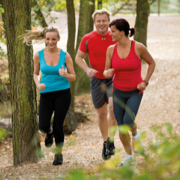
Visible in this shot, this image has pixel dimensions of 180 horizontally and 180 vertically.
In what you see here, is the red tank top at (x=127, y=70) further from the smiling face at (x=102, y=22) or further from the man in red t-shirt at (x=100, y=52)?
the smiling face at (x=102, y=22)

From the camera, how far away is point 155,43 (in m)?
19.8

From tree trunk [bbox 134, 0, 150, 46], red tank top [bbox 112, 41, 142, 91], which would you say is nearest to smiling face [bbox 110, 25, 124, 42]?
red tank top [bbox 112, 41, 142, 91]

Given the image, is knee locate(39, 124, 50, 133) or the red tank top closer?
the red tank top

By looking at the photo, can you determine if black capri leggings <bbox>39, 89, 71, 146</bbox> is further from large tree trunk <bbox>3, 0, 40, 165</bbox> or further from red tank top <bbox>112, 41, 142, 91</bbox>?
red tank top <bbox>112, 41, 142, 91</bbox>

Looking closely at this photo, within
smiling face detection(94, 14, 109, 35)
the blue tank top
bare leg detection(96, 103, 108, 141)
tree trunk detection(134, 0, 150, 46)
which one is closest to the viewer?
the blue tank top

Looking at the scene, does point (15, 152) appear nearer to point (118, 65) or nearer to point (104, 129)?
point (104, 129)

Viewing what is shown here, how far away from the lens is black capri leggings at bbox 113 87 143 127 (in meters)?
3.96

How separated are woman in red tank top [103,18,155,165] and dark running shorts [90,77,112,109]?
0.54m

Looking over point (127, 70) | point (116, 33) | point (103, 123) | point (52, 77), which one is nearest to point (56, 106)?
point (52, 77)

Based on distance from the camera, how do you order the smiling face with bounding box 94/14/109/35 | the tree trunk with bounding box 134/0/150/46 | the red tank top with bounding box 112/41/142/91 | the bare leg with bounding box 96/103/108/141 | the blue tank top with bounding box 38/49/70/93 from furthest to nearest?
the tree trunk with bounding box 134/0/150/46 < the bare leg with bounding box 96/103/108/141 < the smiling face with bounding box 94/14/109/35 < the blue tank top with bounding box 38/49/70/93 < the red tank top with bounding box 112/41/142/91

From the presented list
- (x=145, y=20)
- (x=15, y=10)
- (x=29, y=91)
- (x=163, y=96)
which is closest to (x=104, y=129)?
(x=29, y=91)

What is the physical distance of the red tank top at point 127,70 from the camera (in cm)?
394

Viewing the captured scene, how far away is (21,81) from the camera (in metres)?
4.47

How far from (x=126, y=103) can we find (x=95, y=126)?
4.45 metres
